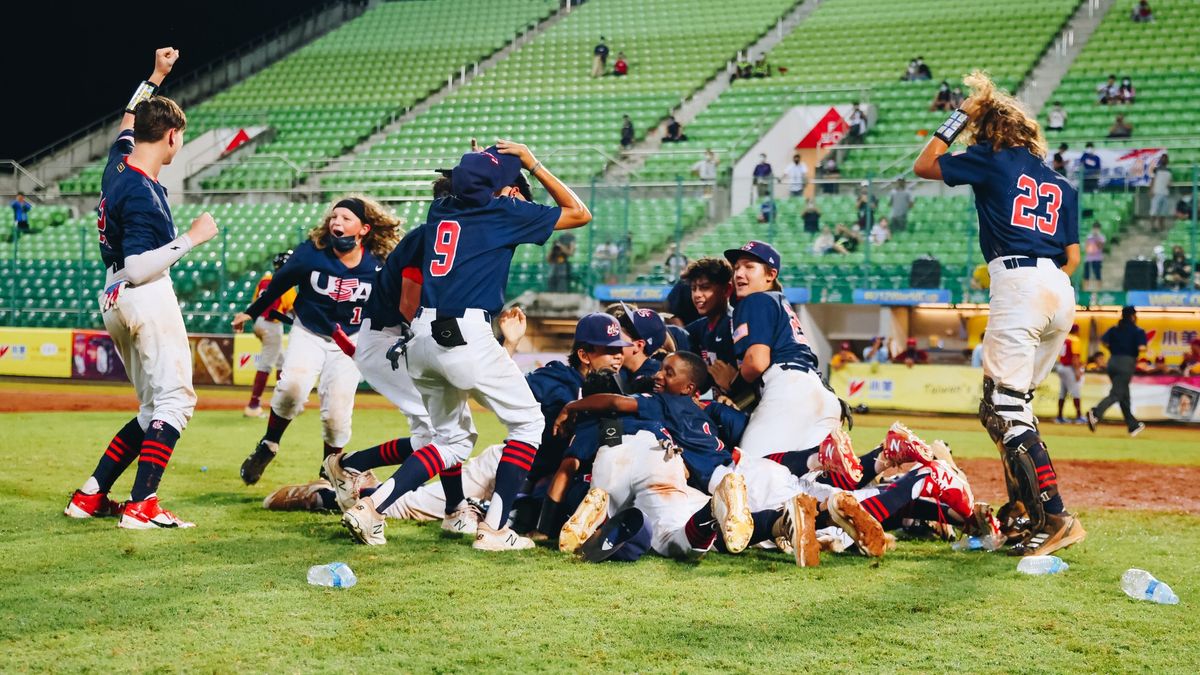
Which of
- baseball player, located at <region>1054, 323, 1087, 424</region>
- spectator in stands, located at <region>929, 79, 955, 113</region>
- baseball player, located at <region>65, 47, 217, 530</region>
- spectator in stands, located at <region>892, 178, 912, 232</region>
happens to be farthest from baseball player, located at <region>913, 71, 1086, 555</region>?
spectator in stands, located at <region>929, 79, 955, 113</region>

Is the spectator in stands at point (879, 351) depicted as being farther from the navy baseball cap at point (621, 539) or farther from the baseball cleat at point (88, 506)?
the baseball cleat at point (88, 506)

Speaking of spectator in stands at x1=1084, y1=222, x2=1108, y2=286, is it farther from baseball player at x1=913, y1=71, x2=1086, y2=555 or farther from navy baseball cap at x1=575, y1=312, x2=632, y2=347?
navy baseball cap at x1=575, y1=312, x2=632, y2=347

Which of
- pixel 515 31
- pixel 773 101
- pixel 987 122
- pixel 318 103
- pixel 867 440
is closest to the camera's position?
pixel 987 122

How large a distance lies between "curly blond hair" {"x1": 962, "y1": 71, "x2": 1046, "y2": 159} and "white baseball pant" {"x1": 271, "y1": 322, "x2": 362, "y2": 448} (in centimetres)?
399

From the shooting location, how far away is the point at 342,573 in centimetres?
471

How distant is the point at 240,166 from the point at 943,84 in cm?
1704

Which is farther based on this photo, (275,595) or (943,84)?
(943,84)

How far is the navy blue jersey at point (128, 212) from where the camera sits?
19.7 ft

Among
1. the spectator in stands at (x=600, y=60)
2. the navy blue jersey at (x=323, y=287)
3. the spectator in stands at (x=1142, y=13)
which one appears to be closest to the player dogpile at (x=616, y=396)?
the navy blue jersey at (x=323, y=287)

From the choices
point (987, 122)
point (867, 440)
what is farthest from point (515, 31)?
point (987, 122)

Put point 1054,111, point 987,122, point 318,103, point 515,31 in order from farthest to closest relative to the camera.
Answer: point 515,31 → point 318,103 → point 1054,111 → point 987,122

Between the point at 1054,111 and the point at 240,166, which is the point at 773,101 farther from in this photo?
the point at 240,166

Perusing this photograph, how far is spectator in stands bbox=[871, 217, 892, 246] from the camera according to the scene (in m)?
19.2

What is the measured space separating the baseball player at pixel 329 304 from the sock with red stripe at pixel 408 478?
1636 millimetres
